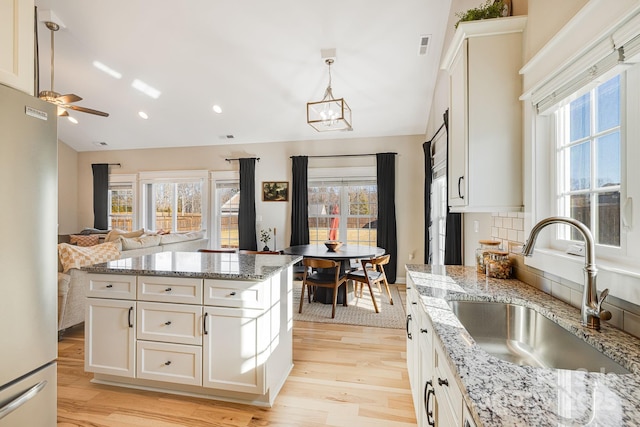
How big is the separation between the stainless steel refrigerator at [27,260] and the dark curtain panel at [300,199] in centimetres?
443

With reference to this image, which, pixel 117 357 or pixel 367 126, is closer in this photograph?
pixel 117 357

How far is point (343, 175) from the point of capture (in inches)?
219

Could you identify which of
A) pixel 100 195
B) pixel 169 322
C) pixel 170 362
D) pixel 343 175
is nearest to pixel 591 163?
pixel 169 322

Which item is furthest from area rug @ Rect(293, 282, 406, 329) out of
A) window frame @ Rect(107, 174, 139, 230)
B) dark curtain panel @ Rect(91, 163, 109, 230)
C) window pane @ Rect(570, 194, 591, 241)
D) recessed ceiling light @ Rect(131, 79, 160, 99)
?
dark curtain panel @ Rect(91, 163, 109, 230)

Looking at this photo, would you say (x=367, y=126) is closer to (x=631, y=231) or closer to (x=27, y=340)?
(x=631, y=231)

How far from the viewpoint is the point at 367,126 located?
5.21m

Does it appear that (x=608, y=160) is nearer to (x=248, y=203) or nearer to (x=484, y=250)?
(x=484, y=250)

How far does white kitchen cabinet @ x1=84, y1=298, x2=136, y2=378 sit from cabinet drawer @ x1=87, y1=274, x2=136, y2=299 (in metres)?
0.04

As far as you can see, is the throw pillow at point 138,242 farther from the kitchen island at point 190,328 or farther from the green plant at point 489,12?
the green plant at point 489,12

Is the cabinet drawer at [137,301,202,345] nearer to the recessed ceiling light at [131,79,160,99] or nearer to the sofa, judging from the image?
the sofa

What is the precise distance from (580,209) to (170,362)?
2512mm

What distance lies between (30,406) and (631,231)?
91.5 inches

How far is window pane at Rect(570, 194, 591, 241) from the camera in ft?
4.40

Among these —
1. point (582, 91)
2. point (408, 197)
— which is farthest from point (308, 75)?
point (582, 91)
